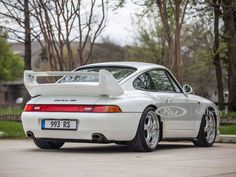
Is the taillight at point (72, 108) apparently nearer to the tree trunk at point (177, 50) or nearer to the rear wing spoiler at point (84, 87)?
the rear wing spoiler at point (84, 87)

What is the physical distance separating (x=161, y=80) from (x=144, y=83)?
0.62 m

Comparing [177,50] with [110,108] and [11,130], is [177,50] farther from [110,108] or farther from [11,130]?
[110,108]

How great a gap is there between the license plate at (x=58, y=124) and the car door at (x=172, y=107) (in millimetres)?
1491

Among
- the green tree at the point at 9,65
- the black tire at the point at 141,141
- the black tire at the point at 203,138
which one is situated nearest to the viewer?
the black tire at the point at 141,141

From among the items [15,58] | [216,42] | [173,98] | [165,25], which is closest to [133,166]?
[173,98]

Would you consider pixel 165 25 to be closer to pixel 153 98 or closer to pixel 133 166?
pixel 153 98

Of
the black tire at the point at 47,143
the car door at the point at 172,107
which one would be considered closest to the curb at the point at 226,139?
the car door at the point at 172,107

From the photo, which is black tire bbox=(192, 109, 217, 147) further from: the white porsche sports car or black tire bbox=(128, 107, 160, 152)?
black tire bbox=(128, 107, 160, 152)

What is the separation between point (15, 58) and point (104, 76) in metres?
84.8

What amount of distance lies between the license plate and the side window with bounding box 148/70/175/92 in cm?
179

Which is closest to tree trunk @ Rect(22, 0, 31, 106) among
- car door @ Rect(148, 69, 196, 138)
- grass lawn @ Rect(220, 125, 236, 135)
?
grass lawn @ Rect(220, 125, 236, 135)

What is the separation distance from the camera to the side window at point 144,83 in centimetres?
1063

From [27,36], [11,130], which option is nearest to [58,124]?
[11,130]

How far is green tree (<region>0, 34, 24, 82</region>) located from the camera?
284ft
